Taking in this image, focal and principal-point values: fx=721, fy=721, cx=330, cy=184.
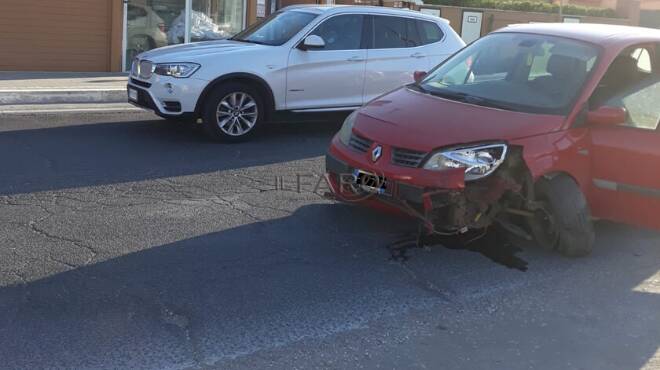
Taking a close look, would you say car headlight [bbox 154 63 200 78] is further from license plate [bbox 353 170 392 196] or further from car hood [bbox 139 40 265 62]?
license plate [bbox 353 170 392 196]

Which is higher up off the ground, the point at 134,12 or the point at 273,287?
A: the point at 134,12

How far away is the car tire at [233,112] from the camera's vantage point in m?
8.65

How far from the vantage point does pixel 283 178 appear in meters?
7.36

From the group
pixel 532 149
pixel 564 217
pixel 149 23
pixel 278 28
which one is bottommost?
pixel 564 217

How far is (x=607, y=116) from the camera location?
17.5ft

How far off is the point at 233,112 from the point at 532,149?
448 centimetres

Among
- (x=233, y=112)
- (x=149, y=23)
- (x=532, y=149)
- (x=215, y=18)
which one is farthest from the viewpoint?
(x=215, y=18)

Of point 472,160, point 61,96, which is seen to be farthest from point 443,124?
point 61,96

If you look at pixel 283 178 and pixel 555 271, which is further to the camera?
pixel 283 178

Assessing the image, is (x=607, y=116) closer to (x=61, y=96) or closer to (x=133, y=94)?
(x=133, y=94)

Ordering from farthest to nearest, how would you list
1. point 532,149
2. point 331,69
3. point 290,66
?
point 331,69 < point 290,66 < point 532,149

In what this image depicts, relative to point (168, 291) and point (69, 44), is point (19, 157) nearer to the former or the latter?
point (168, 291)

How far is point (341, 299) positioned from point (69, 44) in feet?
38.7

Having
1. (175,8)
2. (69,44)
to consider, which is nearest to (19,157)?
(69,44)
